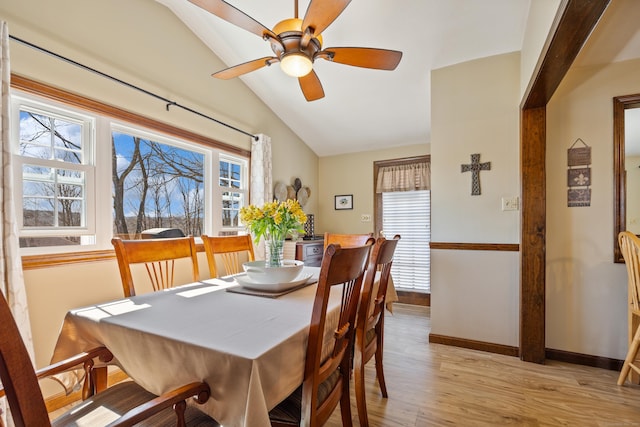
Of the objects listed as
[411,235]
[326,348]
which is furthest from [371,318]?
[411,235]

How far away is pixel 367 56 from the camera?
5.98 feet

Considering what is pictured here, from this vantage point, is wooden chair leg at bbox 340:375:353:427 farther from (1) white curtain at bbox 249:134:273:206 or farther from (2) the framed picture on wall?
(2) the framed picture on wall

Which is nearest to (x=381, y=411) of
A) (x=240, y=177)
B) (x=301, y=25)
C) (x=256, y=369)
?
(x=256, y=369)

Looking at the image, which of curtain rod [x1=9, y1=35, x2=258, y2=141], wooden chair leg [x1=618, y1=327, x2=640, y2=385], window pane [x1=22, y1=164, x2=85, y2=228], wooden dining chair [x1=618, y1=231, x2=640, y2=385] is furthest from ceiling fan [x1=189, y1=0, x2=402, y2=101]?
wooden chair leg [x1=618, y1=327, x2=640, y2=385]

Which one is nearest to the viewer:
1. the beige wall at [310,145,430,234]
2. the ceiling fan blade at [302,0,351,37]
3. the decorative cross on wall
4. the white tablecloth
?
the white tablecloth

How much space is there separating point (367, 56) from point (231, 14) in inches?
32.0

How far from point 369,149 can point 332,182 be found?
778 mm

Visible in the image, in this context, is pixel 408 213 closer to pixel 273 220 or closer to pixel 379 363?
pixel 379 363

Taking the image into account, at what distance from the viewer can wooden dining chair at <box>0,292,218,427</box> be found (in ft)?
1.80

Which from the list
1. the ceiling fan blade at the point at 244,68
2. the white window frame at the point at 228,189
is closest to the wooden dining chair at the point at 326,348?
the ceiling fan blade at the point at 244,68

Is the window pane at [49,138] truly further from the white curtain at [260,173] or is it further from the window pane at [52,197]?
the white curtain at [260,173]

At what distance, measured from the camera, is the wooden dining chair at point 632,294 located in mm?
1880

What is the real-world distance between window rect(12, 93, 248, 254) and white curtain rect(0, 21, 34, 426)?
27 cm

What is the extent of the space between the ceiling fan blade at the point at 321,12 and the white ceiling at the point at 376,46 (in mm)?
903
